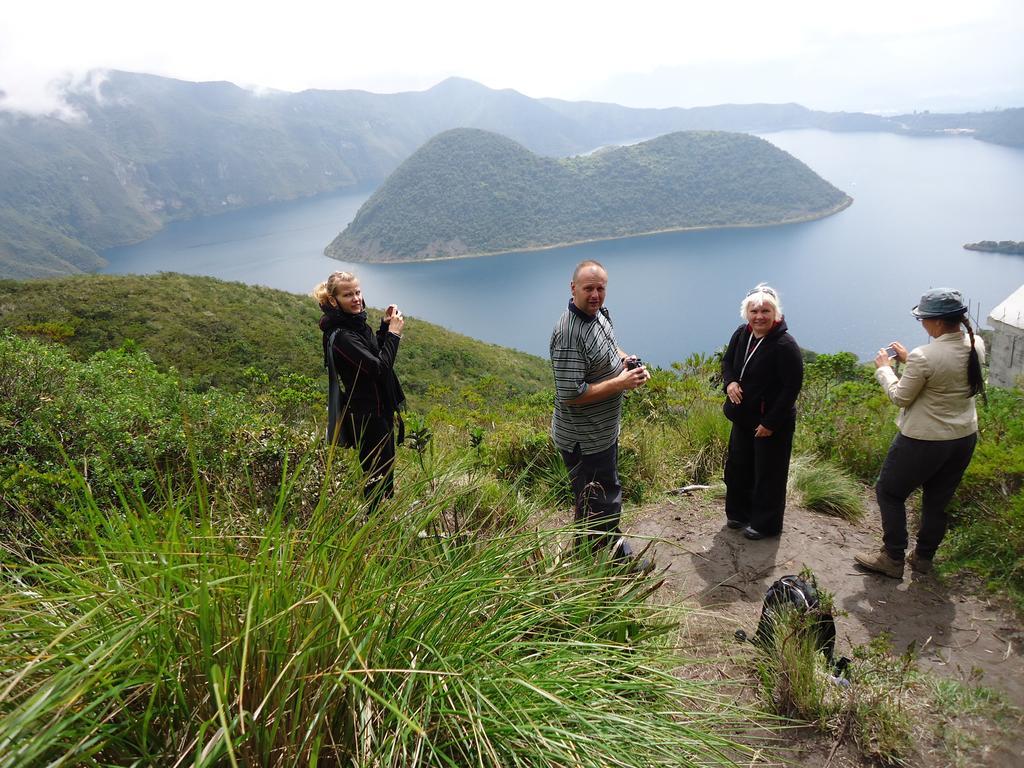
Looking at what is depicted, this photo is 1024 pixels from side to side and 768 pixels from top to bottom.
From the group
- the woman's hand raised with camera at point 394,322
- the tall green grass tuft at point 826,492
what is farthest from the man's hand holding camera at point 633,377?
the tall green grass tuft at point 826,492

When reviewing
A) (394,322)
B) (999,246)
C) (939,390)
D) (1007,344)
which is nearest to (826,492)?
(939,390)

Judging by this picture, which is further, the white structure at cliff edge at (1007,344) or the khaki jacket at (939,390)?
the white structure at cliff edge at (1007,344)

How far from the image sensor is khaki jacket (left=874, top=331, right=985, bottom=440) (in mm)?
2738

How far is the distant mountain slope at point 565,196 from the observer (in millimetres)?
116500

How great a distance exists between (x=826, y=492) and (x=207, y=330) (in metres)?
25.9

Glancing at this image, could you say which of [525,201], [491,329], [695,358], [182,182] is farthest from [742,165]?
[182,182]

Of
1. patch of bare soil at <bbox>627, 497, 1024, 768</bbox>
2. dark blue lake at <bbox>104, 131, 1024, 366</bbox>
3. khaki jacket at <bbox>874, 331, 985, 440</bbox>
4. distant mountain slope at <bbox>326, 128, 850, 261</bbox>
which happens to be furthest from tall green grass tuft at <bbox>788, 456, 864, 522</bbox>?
distant mountain slope at <bbox>326, 128, 850, 261</bbox>

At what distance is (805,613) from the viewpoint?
7.02 ft

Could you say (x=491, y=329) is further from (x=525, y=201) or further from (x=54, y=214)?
(x=54, y=214)

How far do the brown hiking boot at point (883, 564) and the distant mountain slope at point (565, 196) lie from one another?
113363 mm

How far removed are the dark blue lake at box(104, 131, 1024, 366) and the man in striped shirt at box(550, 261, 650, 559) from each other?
55165 mm

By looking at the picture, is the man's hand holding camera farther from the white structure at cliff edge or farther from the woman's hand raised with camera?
the white structure at cliff edge

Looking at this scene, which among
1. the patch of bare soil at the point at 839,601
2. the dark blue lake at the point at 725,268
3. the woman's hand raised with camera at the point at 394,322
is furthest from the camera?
the dark blue lake at the point at 725,268

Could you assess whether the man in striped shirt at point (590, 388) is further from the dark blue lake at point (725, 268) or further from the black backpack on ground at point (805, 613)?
the dark blue lake at point (725, 268)
